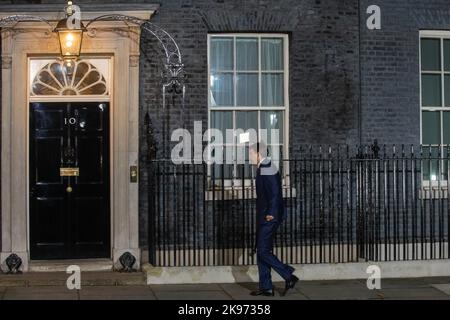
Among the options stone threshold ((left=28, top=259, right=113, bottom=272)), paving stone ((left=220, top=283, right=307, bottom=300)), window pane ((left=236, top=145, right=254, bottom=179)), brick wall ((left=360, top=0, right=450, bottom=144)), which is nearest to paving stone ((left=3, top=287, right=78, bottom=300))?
stone threshold ((left=28, top=259, right=113, bottom=272))

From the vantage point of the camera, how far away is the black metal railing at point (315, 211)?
11336 millimetres

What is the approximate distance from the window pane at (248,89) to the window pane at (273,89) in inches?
5.4

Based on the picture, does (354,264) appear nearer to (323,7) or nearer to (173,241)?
(173,241)

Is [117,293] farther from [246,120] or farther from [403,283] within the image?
[403,283]

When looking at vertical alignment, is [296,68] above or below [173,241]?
above

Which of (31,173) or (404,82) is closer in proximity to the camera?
(31,173)

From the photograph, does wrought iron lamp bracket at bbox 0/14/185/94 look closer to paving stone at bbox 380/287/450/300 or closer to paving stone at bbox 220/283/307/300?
paving stone at bbox 220/283/307/300

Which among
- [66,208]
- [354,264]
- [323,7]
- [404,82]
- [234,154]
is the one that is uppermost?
Answer: [323,7]

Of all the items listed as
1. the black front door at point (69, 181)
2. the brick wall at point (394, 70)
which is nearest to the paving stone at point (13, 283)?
the black front door at point (69, 181)

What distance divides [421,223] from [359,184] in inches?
41.7

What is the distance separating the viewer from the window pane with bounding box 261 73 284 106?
12078mm

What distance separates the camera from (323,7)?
12.0m

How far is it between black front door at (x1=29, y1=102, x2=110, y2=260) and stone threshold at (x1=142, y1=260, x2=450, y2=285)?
3.61 ft

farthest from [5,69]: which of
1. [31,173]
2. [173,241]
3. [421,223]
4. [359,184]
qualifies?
[421,223]
